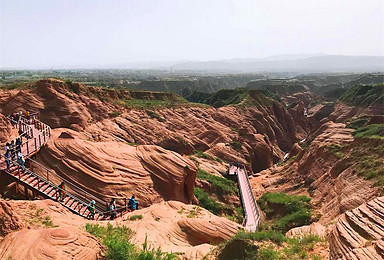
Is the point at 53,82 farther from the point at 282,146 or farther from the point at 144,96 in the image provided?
the point at 282,146

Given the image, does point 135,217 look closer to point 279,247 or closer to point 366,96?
point 279,247

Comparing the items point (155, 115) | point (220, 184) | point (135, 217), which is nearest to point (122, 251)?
point (135, 217)

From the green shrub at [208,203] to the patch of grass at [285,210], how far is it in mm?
4176

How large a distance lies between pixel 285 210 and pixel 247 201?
3.75m

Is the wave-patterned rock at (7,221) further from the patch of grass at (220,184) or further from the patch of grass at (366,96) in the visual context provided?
the patch of grass at (366,96)

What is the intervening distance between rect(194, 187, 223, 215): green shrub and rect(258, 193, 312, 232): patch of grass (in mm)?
4176

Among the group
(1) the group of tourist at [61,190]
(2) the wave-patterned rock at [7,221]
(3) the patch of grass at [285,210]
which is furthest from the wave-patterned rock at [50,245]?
(3) the patch of grass at [285,210]

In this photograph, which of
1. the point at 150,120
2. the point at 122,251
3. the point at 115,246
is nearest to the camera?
the point at 122,251

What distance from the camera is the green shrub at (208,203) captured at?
20828mm

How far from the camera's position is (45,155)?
15.0 meters

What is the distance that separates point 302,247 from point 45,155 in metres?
13.5

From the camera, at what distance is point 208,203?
2111 cm

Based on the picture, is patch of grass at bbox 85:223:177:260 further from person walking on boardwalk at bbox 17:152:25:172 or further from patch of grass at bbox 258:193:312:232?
patch of grass at bbox 258:193:312:232

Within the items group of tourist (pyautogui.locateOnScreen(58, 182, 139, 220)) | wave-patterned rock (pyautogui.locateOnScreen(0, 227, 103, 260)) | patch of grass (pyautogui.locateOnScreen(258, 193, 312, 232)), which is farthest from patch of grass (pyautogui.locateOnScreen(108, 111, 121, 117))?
wave-patterned rock (pyautogui.locateOnScreen(0, 227, 103, 260))
